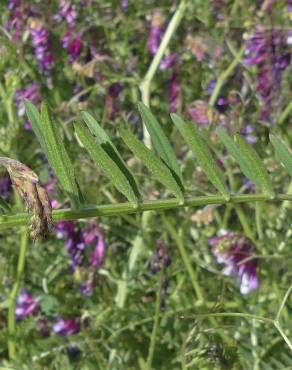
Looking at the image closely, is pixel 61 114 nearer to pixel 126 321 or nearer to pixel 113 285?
pixel 113 285

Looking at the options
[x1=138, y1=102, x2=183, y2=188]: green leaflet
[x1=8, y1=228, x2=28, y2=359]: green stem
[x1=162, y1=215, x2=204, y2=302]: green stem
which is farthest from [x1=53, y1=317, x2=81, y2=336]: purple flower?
[x1=138, y1=102, x2=183, y2=188]: green leaflet

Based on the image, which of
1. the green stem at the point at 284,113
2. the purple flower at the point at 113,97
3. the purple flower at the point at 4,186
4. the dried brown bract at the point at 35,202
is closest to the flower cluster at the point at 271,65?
the green stem at the point at 284,113

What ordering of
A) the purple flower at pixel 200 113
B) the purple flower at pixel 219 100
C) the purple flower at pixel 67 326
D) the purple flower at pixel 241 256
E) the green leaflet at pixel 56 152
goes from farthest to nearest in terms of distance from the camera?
1. the purple flower at pixel 219 100
2. the purple flower at pixel 200 113
3. the purple flower at pixel 67 326
4. the purple flower at pixel 241 256
5. the green leaflet at pixel 56 152

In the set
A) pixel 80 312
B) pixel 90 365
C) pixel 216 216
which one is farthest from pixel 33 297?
pixel 90 365

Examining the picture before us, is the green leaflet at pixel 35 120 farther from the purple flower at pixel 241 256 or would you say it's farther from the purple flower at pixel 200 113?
the purple flower at pixel 200 113

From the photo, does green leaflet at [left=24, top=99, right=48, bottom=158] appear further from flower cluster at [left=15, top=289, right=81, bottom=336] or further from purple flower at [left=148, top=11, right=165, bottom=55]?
purple flower at [left=148, top=11, right=165, bottom=55]

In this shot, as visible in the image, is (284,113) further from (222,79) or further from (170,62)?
(170,62)
